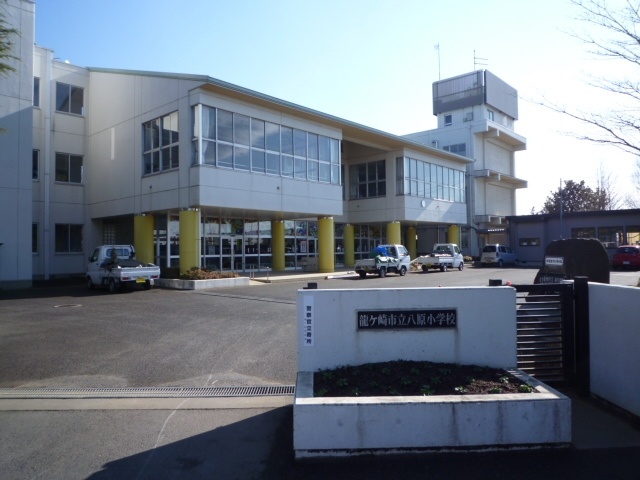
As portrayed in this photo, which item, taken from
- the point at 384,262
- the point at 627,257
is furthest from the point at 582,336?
the point at 627,257

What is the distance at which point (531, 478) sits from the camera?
4.05 m

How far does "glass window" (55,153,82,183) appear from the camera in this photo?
94.8 ft

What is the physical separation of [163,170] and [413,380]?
21.7 m

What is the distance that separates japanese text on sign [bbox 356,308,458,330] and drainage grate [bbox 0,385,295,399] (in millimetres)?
→ 1813

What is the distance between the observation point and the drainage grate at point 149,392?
6.63 meters

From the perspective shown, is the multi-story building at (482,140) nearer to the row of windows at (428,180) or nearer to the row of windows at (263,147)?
the row of windows at (428,180)

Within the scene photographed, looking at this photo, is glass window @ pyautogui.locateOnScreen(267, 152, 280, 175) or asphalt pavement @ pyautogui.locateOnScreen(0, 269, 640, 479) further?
glass window @ pyautogui.locateOnScreen(267, 152, 280, 175)

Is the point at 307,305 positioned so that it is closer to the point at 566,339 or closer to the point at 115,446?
the point at 115,446

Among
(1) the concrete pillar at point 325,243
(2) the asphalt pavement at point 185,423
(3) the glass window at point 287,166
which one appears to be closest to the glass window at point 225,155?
(3) the glass window at point 287,166

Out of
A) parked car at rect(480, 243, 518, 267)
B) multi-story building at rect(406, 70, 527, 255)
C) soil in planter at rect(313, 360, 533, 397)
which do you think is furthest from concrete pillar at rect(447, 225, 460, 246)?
soil in planter at rect(313, 360, 533, 397)

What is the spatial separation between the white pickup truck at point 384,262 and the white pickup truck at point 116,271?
11.6 metres

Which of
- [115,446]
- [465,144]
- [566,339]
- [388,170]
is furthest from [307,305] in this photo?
[465,144]

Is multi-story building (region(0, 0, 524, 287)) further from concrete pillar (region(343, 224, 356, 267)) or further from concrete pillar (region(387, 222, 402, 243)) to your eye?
concrete pillar (region(343, 224, 356, 267))

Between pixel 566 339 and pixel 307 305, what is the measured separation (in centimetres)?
326
